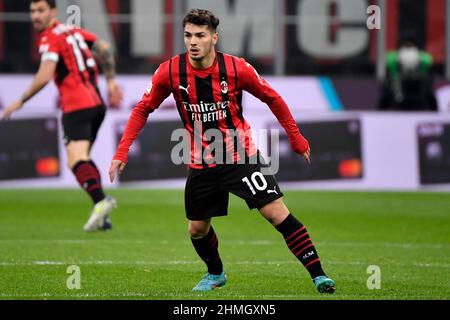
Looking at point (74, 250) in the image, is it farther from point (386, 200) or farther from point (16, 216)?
point (386, 200)

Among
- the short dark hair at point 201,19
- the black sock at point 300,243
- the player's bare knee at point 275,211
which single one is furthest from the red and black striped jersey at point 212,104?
the black sock at point 300,243

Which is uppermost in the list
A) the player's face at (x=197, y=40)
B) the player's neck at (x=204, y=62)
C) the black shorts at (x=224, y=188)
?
the player's face at (x=197, y=40)

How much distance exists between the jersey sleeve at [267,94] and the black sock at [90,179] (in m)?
4.17

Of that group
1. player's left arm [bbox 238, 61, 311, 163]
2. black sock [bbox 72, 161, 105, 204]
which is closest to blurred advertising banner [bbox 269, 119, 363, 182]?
black sock [bbox 72, 161, 105, 204]

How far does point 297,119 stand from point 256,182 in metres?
9.30

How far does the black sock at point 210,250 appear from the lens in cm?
848

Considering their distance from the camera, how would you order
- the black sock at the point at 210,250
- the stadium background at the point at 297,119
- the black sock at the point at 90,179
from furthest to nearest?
A: the stadium background at the point at 297,119
the black sock at the point at 90,179
the black sock at the point at 210,250

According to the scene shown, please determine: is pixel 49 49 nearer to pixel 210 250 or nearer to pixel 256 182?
pixel 210 250

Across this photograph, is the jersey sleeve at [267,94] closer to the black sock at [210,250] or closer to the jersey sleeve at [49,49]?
the black sock at [210,250]

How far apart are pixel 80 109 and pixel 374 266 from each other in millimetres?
3904

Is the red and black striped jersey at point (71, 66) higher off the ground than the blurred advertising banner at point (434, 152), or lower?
higher

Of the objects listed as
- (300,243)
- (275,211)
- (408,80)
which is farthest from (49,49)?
(408,80)

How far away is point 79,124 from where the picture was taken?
487 inches

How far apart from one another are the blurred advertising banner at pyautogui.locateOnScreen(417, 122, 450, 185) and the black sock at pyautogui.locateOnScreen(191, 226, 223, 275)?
934 centimetres
